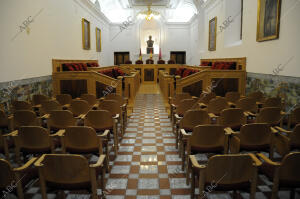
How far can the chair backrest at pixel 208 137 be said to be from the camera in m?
2.50

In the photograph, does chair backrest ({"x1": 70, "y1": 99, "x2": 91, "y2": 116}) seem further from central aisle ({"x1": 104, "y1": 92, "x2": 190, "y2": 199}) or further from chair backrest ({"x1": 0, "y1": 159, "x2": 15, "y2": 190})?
chair backrest ({"x1": 0, "y1": 159, "x2": 15, "y2": 190})

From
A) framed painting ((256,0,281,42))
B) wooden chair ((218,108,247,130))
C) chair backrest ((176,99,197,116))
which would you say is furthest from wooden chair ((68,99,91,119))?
framed painting ((256,0,281,42))

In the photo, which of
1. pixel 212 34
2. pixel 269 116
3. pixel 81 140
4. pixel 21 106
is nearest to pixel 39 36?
pixel 21 106

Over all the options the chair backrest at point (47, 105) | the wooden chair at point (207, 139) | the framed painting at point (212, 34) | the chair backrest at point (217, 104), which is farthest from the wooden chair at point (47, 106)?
the framed painting at point (212, 34)

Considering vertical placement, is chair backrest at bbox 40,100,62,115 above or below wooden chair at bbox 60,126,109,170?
above

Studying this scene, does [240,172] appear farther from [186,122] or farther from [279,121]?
[279,121]

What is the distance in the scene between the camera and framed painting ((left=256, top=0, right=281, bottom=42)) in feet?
17.0

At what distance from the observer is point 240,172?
6.05 feet

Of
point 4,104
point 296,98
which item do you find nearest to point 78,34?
point 4,104

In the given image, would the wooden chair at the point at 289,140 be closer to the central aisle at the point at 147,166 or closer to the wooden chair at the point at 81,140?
the central aisle at the point at 147,166

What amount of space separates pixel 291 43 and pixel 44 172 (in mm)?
5139

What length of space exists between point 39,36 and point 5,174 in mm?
5201

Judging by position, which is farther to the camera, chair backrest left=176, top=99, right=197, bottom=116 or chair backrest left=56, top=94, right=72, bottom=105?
chair backrest left=56, top=94, right=72, bottom=105

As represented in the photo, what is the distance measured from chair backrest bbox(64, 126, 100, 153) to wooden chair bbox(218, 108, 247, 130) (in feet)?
5.83
